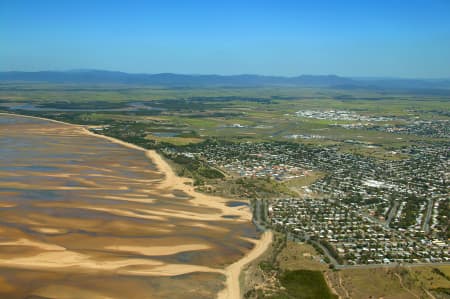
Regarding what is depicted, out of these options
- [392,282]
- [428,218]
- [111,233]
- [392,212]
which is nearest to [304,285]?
[392,282]

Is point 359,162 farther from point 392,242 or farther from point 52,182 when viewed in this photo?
point 52,182

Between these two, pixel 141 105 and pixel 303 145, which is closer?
pixel 303 145

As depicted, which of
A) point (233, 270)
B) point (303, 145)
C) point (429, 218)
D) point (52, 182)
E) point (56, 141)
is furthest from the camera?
point (303, 145)

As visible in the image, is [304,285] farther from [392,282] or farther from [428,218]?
[428,218]

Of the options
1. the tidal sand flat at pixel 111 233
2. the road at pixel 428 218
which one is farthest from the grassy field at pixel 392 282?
the road at pixel 428 218

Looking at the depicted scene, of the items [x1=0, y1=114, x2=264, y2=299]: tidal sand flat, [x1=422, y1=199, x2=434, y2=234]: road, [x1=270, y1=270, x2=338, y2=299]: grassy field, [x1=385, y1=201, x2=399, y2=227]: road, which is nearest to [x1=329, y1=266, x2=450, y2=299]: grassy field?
[x1=270, y1=270, x2=338, y2=299]: grassy field

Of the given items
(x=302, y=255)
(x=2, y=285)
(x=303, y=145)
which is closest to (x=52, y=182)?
(x=2, y=285)

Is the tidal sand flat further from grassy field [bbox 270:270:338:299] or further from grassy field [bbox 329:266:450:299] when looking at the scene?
grassy field [bbox 329:266:450:299]

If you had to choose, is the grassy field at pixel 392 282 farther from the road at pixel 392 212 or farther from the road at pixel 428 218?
the road at pixel 392 212

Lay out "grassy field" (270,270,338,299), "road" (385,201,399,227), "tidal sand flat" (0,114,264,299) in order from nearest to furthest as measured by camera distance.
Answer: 1. "grassy field" (270,270,338,299)
2. "tidal sand flat" (0,114,264,299)
3. "road" (385,201,399,227)
